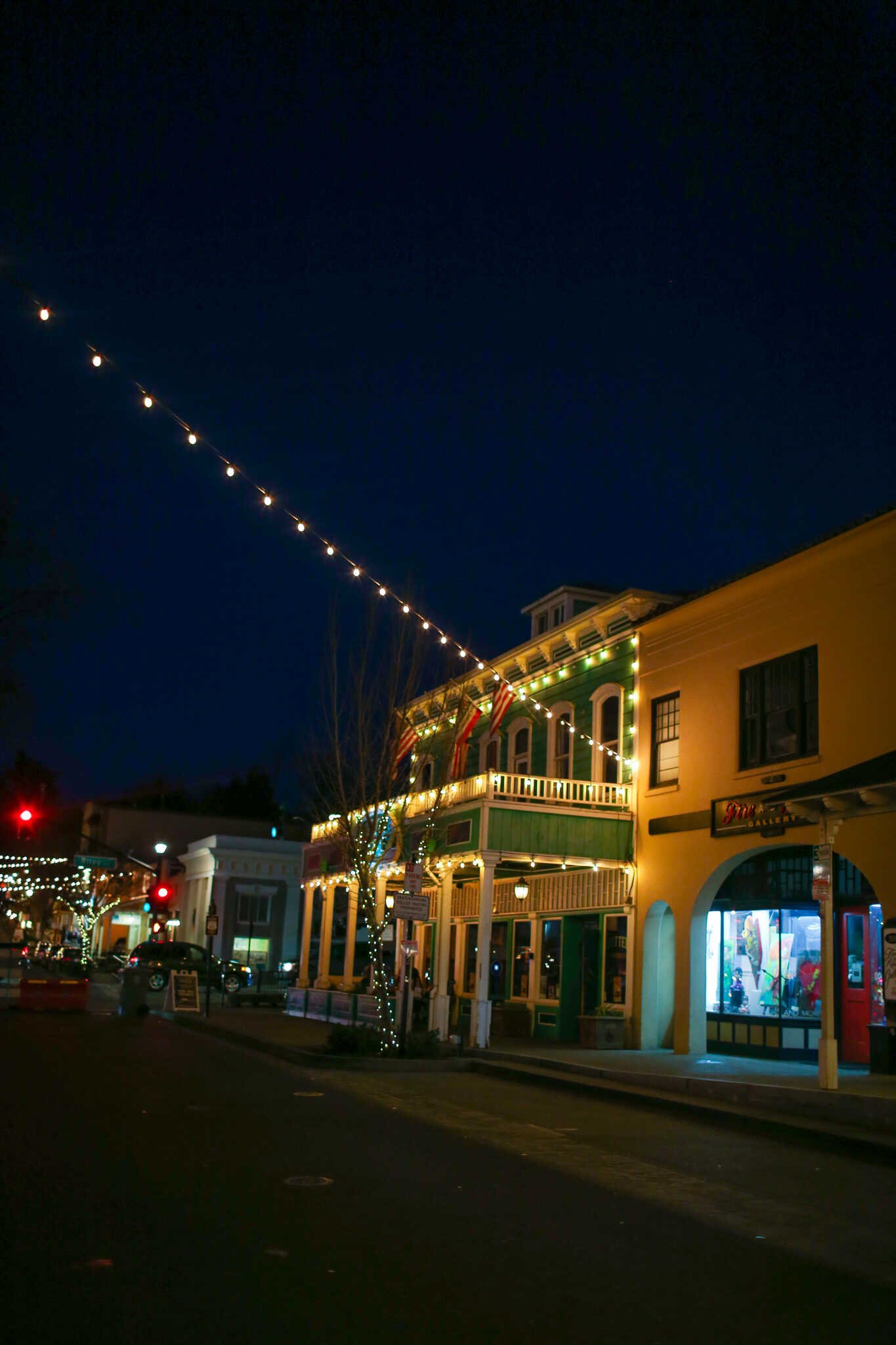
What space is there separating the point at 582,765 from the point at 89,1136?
50.5 ft

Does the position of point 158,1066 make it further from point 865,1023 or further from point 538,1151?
point 865,1023

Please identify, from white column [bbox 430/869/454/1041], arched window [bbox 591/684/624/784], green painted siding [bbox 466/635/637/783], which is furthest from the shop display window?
white column [bbox 430/869/454/1041]

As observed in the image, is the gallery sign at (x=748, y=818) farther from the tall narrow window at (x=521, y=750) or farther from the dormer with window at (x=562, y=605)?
the tall narrow window at (x=521, y=750)

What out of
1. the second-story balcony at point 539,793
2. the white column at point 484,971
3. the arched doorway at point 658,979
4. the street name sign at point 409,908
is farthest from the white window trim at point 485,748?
the street name sign at point 409,908

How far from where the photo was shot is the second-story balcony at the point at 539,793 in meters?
21.8

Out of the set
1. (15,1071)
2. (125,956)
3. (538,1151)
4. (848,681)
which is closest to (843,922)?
(848,681)

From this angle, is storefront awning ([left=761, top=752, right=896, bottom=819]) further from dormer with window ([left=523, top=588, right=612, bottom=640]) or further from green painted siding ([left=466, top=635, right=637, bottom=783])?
dormer with window ([left=523, top=588, right=612, bottom=640])

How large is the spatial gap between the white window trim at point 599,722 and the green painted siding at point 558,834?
1152 mm

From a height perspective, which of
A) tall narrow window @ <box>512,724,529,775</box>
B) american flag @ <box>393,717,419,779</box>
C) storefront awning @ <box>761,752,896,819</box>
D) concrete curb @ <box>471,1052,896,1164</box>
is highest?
tall narrow window @ <box>512,724,529,775</box>

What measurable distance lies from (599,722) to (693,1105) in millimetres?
10620

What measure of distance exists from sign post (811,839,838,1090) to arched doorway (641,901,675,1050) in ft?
22.5

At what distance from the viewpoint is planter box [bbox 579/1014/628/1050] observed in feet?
68.9

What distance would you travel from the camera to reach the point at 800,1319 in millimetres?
5828

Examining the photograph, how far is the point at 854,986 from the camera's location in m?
18.1
